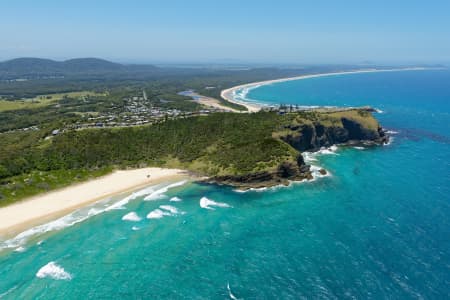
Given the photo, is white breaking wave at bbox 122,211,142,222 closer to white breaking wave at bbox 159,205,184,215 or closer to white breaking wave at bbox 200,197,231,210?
white breaking wave at bbox 159,205,184,215

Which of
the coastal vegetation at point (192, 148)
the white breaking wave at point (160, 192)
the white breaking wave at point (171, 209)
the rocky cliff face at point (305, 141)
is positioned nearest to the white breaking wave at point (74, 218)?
the white breaking wave at point (160, 192)

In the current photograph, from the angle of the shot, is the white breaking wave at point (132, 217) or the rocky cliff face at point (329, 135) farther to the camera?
the rocky cliff face at point (329, 135)

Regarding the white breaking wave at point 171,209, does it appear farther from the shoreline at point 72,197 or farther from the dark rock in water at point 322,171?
the dark rock in water at point 322,171

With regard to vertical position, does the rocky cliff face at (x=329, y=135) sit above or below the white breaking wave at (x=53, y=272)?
above

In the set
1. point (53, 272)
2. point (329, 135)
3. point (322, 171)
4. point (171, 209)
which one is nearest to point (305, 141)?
point (329, 135)

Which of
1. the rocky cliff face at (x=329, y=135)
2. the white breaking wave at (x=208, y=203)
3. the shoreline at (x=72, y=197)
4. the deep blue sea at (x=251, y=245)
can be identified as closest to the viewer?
the deep blue sea at (x=251, y=245)

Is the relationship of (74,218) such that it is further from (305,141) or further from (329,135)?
(329,135)
